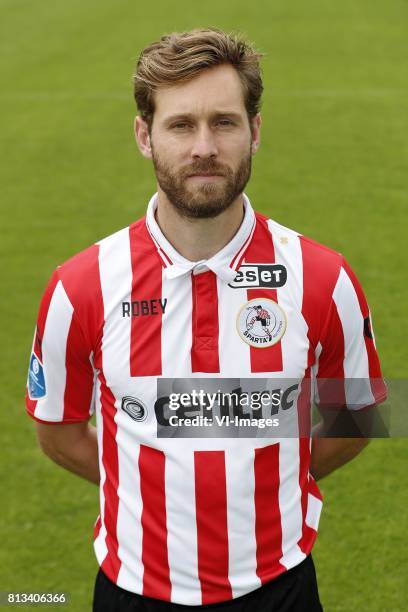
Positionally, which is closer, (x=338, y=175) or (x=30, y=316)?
(x=30, y=316)

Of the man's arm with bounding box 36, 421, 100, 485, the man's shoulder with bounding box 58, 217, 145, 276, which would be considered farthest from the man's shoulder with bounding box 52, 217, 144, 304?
the man's arm with bounding box 36, 421, 100, 485

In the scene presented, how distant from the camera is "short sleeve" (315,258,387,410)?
206 centimetres

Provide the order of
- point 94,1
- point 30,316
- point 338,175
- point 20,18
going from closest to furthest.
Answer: point 30,316, point 338,175, point 20,18, point 94,1

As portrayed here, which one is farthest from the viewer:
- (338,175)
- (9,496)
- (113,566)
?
(338,175)

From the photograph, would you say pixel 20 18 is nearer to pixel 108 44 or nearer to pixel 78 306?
pixel 108 44

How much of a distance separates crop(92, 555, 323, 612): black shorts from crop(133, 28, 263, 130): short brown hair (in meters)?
1.08

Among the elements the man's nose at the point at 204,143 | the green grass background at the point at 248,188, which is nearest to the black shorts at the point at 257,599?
the man's nose at the point at 204,143

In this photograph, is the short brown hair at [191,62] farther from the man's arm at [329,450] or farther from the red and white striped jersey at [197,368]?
the man's arm at [329,450]

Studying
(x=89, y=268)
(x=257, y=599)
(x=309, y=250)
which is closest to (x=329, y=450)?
(x=257, y=599)

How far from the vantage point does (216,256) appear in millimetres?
2018

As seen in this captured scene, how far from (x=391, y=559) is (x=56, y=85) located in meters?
9.19

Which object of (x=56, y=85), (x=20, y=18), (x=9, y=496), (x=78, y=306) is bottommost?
→ (x=9, y=496)

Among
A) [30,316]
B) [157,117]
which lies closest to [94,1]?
[30,316]

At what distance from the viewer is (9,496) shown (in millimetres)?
4324
